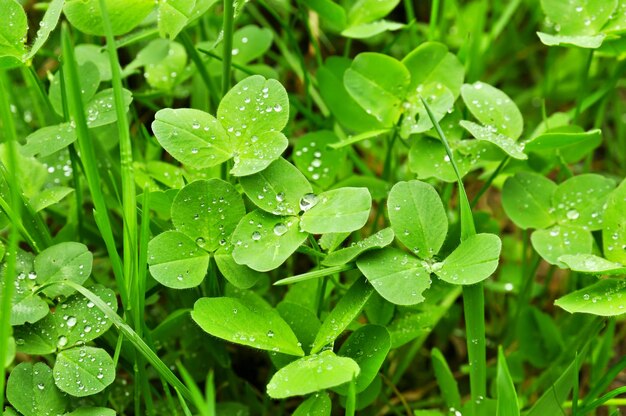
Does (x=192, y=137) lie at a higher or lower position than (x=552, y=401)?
higher

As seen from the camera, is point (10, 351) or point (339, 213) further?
point (339, 213)

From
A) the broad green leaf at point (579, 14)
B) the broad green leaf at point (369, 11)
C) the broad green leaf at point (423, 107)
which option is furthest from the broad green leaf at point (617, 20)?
the broad green leaf at point (369, 11)

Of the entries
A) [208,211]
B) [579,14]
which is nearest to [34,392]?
[208,211]

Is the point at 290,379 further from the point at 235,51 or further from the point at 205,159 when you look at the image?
the point at 235,51

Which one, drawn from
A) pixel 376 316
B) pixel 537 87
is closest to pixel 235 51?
pixel 376 316

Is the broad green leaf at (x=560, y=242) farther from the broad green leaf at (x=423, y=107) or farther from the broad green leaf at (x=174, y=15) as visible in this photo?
the broad green leaf at (x=174, y=15)

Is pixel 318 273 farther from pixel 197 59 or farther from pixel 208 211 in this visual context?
pixel 197 59
